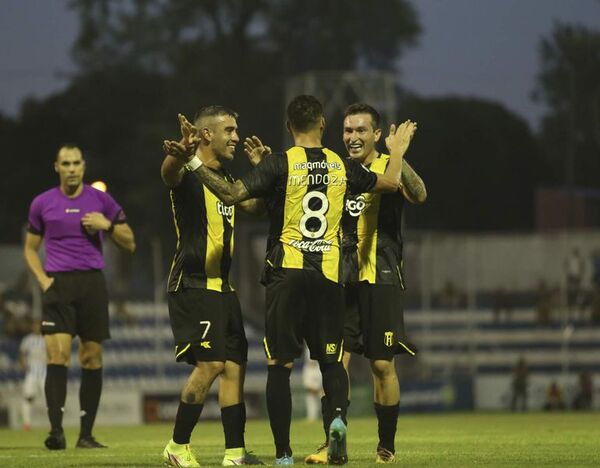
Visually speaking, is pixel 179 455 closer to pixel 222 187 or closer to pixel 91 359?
pixel 222 187

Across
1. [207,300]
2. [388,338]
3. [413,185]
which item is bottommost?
[388,338]

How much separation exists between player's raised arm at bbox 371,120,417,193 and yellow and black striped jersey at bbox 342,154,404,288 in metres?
0.45

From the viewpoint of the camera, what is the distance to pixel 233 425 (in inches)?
376

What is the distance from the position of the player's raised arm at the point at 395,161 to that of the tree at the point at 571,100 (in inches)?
1354

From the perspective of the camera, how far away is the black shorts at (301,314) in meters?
9.19

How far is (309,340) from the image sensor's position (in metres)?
9.32

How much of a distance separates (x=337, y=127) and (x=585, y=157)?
16.4 meters

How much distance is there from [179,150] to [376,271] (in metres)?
1.83

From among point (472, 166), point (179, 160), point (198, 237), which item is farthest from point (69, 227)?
point (472, 166)

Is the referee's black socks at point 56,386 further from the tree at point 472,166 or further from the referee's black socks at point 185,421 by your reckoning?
the tree at point 472,166

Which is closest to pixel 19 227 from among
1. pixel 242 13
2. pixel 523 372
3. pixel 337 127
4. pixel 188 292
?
pixel 242 13

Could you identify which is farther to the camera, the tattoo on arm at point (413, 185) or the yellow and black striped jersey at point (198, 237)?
the tattoo on arm at point (413, 185)

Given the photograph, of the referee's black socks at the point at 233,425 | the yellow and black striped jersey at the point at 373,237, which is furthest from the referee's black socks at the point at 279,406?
the yellow and black striped jersey at the point at 373,237

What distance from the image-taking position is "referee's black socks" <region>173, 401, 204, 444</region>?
9477 millimetres
